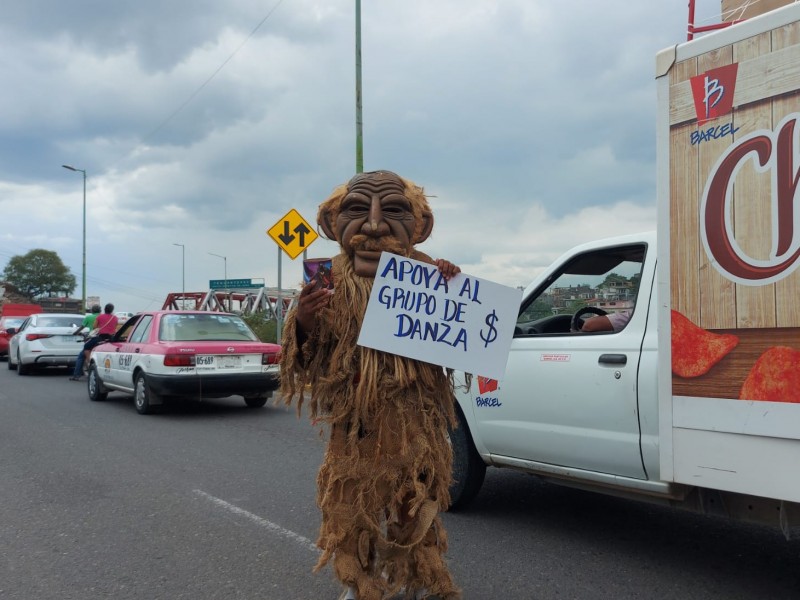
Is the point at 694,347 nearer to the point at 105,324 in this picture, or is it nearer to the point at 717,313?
the point at 717,313

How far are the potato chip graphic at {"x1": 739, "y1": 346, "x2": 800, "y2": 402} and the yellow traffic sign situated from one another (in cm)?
956

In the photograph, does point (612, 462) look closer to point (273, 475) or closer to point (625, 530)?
point (625, 530)

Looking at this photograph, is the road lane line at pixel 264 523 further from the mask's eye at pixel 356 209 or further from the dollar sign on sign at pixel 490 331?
the mask's eye at pixel 356 209

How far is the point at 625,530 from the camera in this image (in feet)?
14.2

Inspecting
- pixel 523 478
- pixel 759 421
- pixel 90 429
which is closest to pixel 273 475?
pixel 523 478

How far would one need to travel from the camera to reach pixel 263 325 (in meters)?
17.9

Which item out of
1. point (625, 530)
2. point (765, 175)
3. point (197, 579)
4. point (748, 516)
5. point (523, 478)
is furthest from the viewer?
point (523, 478)

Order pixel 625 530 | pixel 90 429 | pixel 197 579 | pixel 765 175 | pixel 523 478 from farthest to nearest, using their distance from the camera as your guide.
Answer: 1. pixel 90 429
2. pixel 523 478
3. pixel 625 530
4. pixel 197 579
5. pixel 765 175

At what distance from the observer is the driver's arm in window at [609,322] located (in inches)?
150

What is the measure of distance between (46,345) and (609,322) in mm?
15007

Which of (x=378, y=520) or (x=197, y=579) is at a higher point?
(x=378, y=520)

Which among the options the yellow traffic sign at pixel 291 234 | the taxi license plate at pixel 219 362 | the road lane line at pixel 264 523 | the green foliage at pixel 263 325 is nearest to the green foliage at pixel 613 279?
the road lane line at pixel 264 523

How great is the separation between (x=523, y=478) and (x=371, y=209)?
357 cm

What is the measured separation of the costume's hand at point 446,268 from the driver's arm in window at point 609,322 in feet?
4.50
